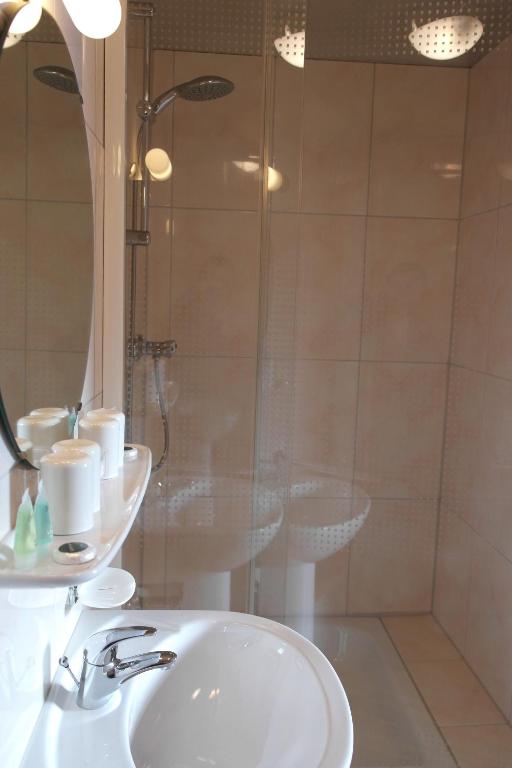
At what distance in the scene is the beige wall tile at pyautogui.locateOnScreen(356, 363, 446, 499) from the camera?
7.59ft

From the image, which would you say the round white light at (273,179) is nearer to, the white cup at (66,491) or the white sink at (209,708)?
the white sink at (209,708)

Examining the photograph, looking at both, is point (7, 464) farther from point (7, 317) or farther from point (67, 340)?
point (67, 340)

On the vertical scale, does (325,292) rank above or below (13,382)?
above

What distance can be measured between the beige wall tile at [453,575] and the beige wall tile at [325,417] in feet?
1.37

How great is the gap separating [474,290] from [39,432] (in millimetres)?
1726

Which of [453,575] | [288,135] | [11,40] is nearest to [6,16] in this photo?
[11,40]

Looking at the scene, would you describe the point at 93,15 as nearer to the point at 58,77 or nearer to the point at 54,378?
the point at 58,77

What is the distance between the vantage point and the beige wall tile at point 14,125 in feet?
2.59

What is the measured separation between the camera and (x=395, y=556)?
238cm

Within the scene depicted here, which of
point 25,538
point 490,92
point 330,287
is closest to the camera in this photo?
point 25,538

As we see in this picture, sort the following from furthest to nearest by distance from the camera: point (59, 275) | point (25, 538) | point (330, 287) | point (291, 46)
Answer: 1. point (330, 287)
2. point (291, 46)
3. point (59, 275)
4. point (25, 538)

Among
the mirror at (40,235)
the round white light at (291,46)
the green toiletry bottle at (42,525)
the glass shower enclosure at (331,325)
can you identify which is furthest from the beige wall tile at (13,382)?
the round white light at (291,46)

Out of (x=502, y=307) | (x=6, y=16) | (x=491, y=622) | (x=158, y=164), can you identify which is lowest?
(x=491, y=622)

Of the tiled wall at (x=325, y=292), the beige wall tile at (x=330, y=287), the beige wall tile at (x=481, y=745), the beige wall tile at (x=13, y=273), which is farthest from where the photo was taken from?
the beige wall tile at (x=330, y=287)
